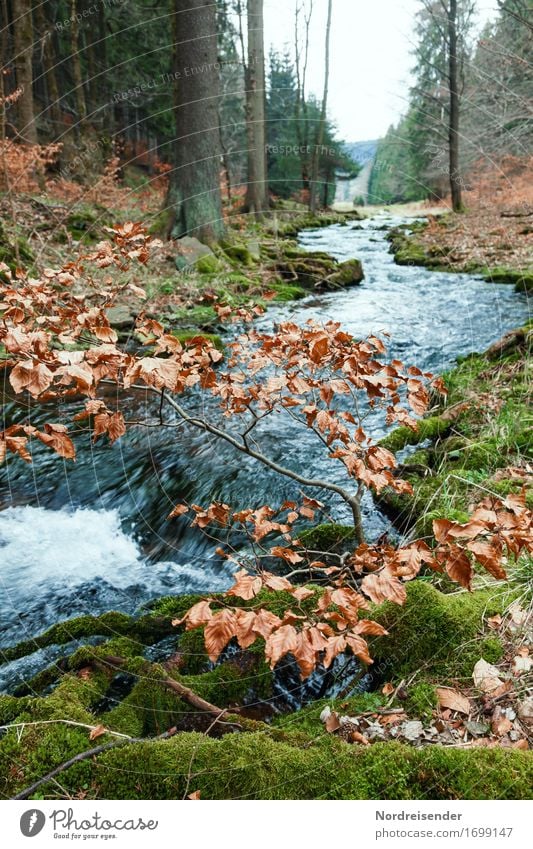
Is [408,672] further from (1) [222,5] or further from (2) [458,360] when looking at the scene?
(1) [222,5]

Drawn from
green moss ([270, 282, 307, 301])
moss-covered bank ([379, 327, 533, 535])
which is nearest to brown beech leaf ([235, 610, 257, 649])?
moss-covered bank ([379, 327, 533, 535])

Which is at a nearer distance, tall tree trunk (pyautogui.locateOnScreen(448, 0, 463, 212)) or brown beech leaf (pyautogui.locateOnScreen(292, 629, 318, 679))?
brown beech leaf (pyautogui.locateOnScreen(292, 629, 318, 679))

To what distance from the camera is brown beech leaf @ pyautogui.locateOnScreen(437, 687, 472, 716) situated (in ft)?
5.90

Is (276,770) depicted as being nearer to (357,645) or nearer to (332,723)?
(332,723)

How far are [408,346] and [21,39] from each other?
36.0ft

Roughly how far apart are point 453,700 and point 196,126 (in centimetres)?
849

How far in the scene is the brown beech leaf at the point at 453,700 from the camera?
1.80m

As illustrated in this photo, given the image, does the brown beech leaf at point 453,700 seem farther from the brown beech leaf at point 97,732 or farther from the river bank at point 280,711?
the brown beech leaf at point 97,732

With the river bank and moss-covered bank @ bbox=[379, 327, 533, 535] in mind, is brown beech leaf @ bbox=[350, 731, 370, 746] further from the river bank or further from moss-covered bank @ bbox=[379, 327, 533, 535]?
moss-covered bank @ bbox=[379, 327, 533, 535]

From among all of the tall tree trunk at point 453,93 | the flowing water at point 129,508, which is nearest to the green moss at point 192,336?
the flowing water at point 129,508

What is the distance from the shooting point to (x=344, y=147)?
4.79 metres

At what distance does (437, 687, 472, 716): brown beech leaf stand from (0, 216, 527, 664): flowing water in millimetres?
1411

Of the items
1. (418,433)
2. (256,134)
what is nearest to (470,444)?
(418,433)

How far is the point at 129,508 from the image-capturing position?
3959mm
